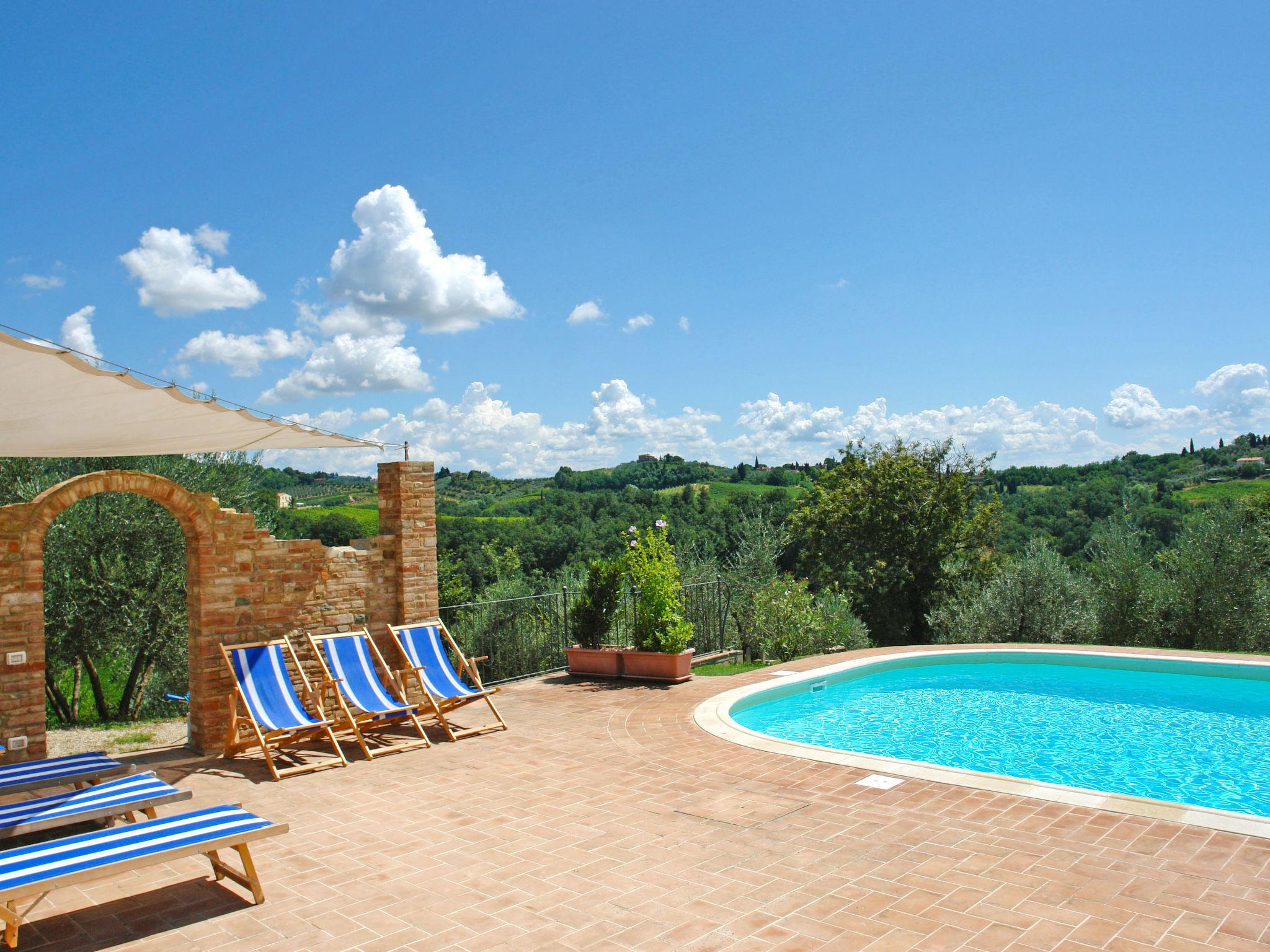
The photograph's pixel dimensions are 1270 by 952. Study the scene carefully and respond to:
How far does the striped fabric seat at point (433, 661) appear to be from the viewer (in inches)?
296

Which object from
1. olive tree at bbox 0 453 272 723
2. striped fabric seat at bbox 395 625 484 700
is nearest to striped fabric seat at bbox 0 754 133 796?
striped fabric seat at bbox 395 625 484 700

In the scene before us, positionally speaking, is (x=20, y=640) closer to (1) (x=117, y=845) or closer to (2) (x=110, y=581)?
(1) (x=117, y=845)

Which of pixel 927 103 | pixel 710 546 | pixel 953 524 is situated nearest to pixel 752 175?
pixel 927 103

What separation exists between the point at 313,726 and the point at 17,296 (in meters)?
6.28

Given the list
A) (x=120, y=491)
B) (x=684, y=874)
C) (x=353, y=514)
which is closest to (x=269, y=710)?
(x=120, y=491)

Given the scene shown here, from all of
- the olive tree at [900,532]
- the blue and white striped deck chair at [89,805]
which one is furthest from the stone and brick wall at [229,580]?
the olive tree at [900,532]

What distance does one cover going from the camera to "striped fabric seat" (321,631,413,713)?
277 inches

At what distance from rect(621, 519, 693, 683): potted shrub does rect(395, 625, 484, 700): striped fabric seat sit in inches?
105

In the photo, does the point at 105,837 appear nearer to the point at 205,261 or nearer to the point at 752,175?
the point at 205,261

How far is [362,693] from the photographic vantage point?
283 inches

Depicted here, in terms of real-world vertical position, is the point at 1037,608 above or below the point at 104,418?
below

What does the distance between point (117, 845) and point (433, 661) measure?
4.44 m

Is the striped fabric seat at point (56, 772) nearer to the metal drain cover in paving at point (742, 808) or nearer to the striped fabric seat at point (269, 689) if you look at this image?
the striped fabric seat at point (269, 689)

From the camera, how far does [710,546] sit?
1680 centimetres
